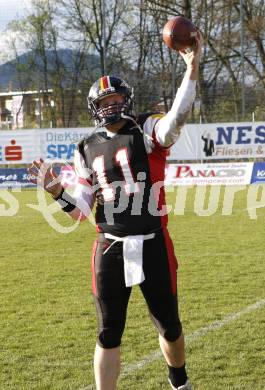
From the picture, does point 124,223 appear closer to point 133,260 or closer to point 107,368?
point 133,260

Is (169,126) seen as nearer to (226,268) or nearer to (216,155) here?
(226,268)

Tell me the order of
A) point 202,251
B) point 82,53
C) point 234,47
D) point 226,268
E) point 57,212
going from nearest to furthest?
point 226,268, point 202,251, point 57,212, point 234,47, point 82,53

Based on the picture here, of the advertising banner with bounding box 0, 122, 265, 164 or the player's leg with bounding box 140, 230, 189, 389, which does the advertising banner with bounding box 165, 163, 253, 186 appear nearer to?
the advertising banner with bounding box 0, 122, 265, 164

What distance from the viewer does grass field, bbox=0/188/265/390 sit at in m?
4.69

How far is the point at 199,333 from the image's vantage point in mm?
5566

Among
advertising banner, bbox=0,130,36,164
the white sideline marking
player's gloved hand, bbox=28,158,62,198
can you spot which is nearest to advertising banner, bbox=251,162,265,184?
advertising banner, bbox=0,130,36,164

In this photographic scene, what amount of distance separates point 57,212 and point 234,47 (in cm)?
1499

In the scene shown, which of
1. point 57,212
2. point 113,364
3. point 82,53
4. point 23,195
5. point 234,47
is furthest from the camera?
point 82,53

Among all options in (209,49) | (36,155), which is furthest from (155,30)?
(36,155)

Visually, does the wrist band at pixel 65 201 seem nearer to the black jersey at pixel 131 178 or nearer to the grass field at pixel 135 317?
the black jersey at pixel 131 178

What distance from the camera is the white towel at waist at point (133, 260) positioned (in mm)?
3805

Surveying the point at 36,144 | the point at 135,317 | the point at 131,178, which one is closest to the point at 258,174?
the point at 36,144

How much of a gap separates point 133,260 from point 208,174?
15768mm

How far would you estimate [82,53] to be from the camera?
3053 cm
